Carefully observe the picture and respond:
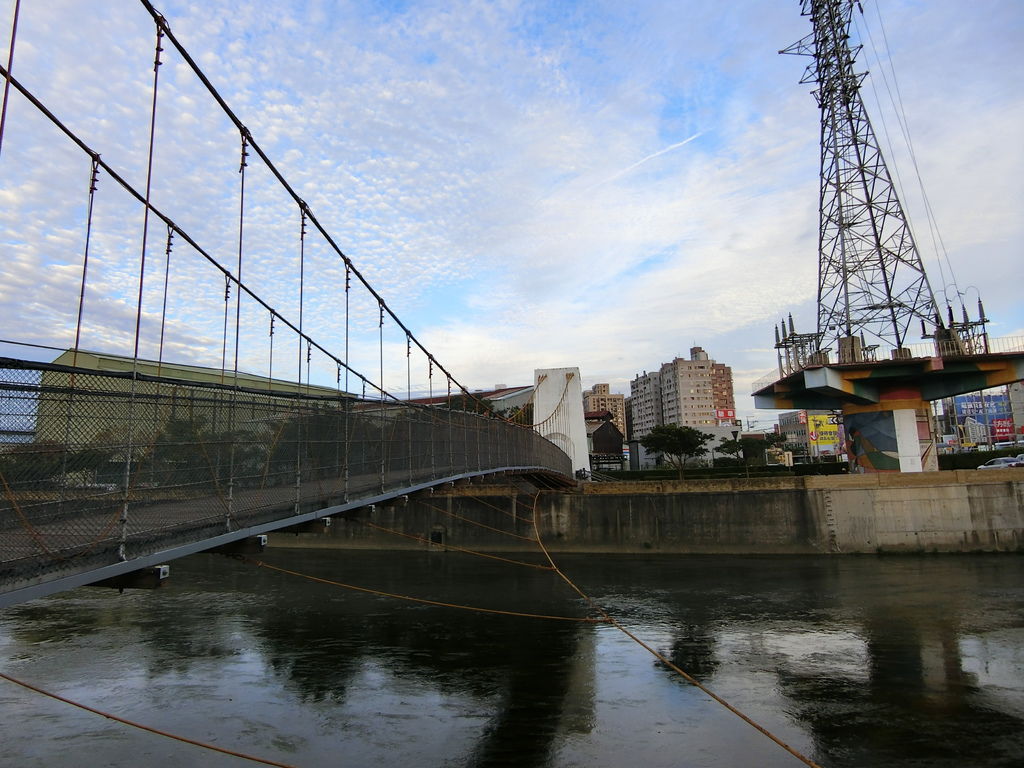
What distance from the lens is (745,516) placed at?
805 inches

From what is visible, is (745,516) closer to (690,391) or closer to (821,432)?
(821,432)

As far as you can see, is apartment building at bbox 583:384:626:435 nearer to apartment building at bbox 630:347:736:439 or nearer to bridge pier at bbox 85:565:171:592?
apartment building at bbox 630:347:736:439

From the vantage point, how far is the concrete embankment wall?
1883 centimetres

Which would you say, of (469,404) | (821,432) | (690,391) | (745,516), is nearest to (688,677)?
(745,516)

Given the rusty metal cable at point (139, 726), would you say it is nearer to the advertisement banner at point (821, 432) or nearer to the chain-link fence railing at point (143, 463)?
the chain-link fence railing at point (143, 463)

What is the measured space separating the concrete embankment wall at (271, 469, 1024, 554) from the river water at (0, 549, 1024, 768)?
2.22m

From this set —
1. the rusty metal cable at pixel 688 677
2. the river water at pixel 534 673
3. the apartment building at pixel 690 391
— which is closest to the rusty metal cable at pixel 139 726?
the river water at pixel 534 673

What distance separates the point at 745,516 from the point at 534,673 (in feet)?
42.5

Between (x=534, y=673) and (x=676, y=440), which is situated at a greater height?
(x=676, y=440)

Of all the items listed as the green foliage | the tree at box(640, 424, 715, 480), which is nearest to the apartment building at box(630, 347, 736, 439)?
the tree at box(640, 424, 715, 480)

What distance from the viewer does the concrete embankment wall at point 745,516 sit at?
18.8 meters

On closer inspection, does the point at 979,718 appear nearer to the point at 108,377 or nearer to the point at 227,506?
the point at 227,506

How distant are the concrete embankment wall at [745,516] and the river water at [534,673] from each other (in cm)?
222

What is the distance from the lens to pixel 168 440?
13.5 ft
